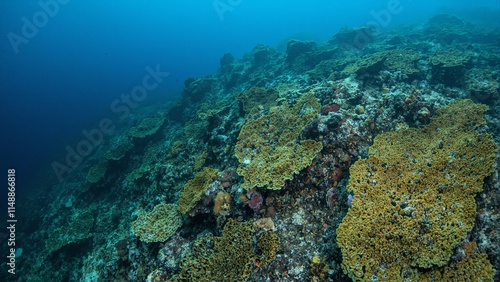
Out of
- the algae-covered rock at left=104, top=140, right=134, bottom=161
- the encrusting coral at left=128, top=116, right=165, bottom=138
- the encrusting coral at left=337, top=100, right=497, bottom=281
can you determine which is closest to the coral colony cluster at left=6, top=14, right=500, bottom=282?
the encrusting coral at left=337, top=100, right=497, bottom=281

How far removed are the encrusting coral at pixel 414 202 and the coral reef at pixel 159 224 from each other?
4.46m

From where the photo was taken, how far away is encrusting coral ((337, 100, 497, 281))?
15.3ft

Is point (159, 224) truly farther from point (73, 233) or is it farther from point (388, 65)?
point (388, 65)

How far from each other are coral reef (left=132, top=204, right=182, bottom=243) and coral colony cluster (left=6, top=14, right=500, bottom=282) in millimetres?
36

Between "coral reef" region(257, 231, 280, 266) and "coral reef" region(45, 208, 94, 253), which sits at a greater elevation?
"coral reef" region(257, 231, 280, 266)

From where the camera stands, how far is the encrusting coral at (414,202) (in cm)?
466

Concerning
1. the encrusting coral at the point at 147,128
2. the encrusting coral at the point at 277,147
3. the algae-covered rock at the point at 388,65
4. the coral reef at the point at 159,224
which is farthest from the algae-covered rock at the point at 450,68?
the encrusting coral at the point at 147,128

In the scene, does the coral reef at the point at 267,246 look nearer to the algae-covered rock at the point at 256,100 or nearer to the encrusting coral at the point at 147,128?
the algae-covered rock at the point at 256,100

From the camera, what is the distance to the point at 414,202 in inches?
211

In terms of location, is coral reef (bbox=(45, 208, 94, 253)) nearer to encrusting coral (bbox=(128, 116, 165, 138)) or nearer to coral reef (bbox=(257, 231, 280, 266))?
encrusting coral (bbox=(128, 116, 165, 138))

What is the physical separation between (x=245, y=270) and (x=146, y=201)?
608cm

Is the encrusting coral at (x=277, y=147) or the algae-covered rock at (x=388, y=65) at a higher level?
the encrusting coral at (x=277, y=147)

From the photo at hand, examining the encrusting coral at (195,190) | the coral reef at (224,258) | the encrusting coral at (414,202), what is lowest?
the encrusting coral at (414,202)

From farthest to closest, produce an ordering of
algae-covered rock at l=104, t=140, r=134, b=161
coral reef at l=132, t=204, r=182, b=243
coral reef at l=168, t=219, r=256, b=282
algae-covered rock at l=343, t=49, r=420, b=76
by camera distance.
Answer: algae-covered rock at l=104, t=140, r=134, b=161, algae-covered rock at l=343, t=49, r=420, b=76, coral reef at l=132, t=204, r=182, b=243, coral reef at l=168, t=219, r=256, b=282
